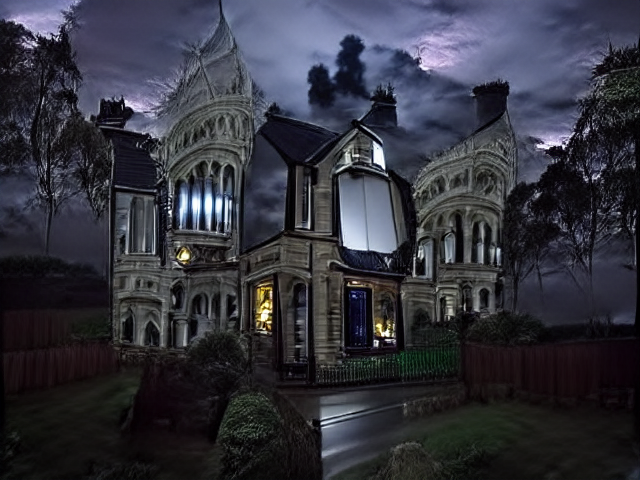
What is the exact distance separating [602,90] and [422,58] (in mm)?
996

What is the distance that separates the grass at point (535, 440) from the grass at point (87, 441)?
79 centimetres

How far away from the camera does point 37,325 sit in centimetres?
357

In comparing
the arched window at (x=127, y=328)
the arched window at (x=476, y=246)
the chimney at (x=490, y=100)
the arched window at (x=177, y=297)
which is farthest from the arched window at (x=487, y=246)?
the arched window at (x=127, y=328)

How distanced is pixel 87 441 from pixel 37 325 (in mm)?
610

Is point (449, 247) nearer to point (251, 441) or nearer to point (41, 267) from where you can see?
point (251, 441)

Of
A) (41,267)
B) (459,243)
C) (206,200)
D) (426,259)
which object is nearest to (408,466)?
(426,259)

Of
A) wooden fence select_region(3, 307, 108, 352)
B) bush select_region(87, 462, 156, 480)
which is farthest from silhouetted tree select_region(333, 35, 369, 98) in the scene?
bush select_region(87, 462, 156, 480)

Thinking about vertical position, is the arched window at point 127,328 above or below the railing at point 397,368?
above

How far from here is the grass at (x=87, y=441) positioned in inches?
136

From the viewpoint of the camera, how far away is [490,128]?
12.5 feet

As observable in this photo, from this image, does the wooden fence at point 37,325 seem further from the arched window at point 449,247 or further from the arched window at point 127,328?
the arched window at point 449,247

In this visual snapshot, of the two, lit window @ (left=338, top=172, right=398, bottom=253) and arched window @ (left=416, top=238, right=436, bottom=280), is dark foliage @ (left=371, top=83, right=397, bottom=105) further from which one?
arched window @ (left=416, top=238, right=436, bottom=280)

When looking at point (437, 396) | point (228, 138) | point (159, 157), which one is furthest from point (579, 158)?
point (159, 157)

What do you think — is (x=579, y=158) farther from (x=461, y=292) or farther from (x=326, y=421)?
(x=326, y=421)
